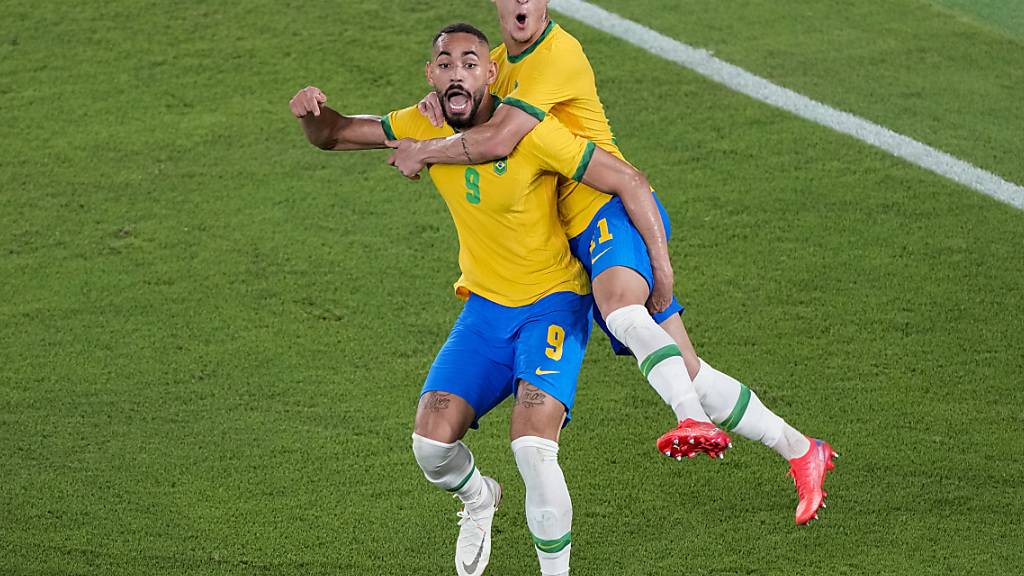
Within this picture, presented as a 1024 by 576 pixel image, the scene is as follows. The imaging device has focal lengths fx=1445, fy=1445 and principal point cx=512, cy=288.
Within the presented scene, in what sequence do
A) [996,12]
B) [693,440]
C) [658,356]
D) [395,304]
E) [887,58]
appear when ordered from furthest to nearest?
[996,12] < [887,58] < [395,304] < [658,356] < [693,440]

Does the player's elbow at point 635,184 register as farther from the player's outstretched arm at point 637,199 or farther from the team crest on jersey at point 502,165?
the team crest on jersey at point 502,165

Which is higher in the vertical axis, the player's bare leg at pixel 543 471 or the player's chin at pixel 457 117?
the player's chin at pixel 457 117

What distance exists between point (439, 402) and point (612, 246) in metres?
0.78

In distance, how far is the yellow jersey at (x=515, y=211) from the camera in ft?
15.8

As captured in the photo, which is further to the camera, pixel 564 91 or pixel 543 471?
pixel 564 91

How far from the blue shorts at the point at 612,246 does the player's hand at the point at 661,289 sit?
2 cm

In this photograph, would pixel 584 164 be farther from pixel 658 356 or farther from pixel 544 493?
pixel 544 493

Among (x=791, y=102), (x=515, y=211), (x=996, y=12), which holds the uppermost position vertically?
(x=515, y=211)

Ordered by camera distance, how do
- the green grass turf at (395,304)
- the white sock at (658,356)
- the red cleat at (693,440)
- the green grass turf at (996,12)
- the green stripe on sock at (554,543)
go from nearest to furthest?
the red cleat at (693,440), the white sock at (658,356), the green stripe on sock at (554,543), the green grass turf at (395,304), the green grass turf at (996,12)

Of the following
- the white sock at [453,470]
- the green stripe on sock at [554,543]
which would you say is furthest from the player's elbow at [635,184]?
the green stripe on sock at [554,543]

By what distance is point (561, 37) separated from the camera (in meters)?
5.09

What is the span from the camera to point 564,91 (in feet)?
16.3

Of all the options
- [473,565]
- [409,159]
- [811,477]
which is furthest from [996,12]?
[473,565]

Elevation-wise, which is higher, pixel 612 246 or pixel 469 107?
pixel 469 107
